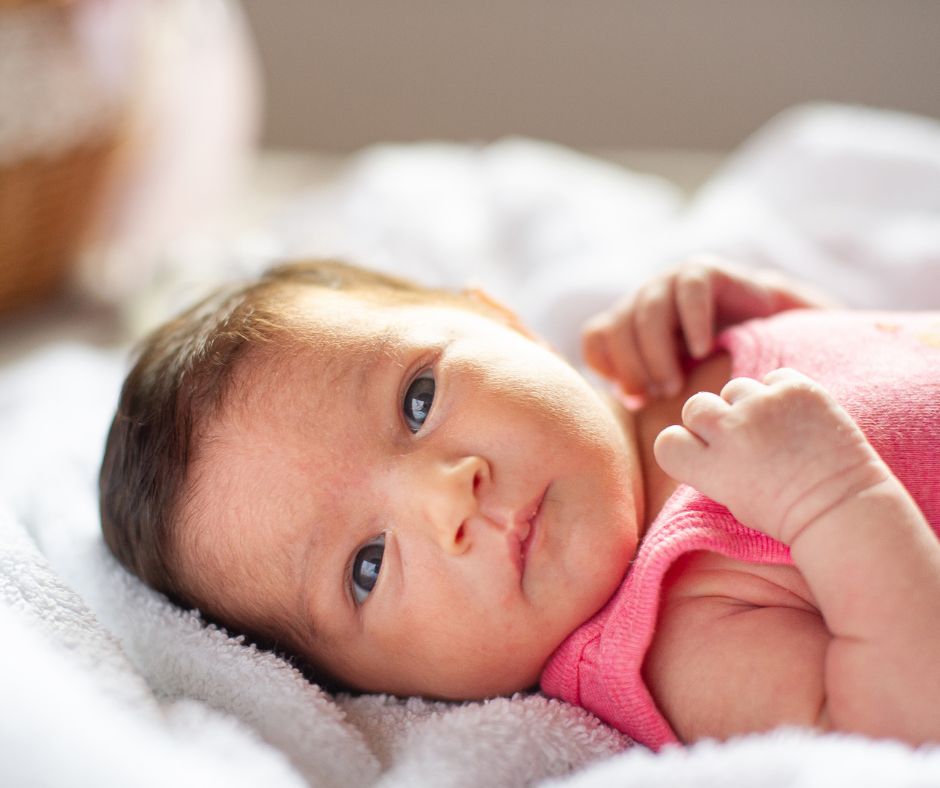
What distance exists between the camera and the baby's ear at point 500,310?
103cm

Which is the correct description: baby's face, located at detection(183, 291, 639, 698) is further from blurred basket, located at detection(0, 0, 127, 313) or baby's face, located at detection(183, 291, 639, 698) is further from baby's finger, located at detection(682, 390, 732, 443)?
blurred basket, located at detection(0, 0, 127, 313)

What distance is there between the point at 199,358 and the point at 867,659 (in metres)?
0.59

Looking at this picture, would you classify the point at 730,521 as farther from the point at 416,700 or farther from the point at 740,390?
the point at 416,700

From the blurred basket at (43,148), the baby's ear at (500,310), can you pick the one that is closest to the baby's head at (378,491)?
the baby's ear at (500,310)

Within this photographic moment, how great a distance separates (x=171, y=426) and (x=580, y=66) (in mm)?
1558

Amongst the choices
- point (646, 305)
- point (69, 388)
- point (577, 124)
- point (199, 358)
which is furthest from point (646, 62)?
point (199, 358)

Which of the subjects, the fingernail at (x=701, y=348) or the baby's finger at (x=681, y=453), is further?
the fingernail at (x=701, y=348)

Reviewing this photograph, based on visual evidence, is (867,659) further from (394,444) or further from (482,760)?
(394,444)

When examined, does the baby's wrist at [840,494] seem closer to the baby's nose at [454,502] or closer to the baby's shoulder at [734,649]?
the baby's shoulder at [734,649]


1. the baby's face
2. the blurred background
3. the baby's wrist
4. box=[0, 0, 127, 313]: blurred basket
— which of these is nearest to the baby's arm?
the baby's wrist

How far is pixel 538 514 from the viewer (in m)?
0.80

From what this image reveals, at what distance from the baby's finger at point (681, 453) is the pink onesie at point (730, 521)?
44mm

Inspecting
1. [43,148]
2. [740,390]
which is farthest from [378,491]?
[43,148]

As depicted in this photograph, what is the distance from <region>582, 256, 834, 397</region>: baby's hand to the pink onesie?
0.47ft
